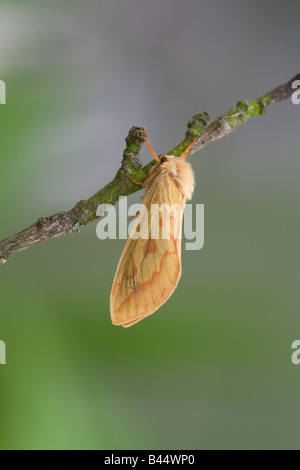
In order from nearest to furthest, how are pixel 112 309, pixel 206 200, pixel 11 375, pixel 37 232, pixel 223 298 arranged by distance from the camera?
pixel 37 232 → pixel 112 309 → pixel 11 375 → pixel 223 298 → pixel 206 200

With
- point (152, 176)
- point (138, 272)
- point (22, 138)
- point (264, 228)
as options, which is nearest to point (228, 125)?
point (152, 176)

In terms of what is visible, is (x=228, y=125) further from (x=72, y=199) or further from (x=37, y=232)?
(x=72, y=199)

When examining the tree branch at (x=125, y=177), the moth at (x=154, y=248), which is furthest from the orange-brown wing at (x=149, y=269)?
the tree branch at (x=125, y=177)

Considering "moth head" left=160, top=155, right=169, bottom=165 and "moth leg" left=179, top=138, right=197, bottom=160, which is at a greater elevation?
"moth head" left=160, top=155, right=169, bottom=165

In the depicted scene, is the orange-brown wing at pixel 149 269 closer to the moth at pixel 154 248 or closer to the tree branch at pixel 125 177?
the moth at pixel 154 248

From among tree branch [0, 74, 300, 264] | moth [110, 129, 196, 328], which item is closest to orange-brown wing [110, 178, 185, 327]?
moth [110, 129, 196, 328]

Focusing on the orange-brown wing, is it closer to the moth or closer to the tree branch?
the moth

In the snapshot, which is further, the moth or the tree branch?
the moth
